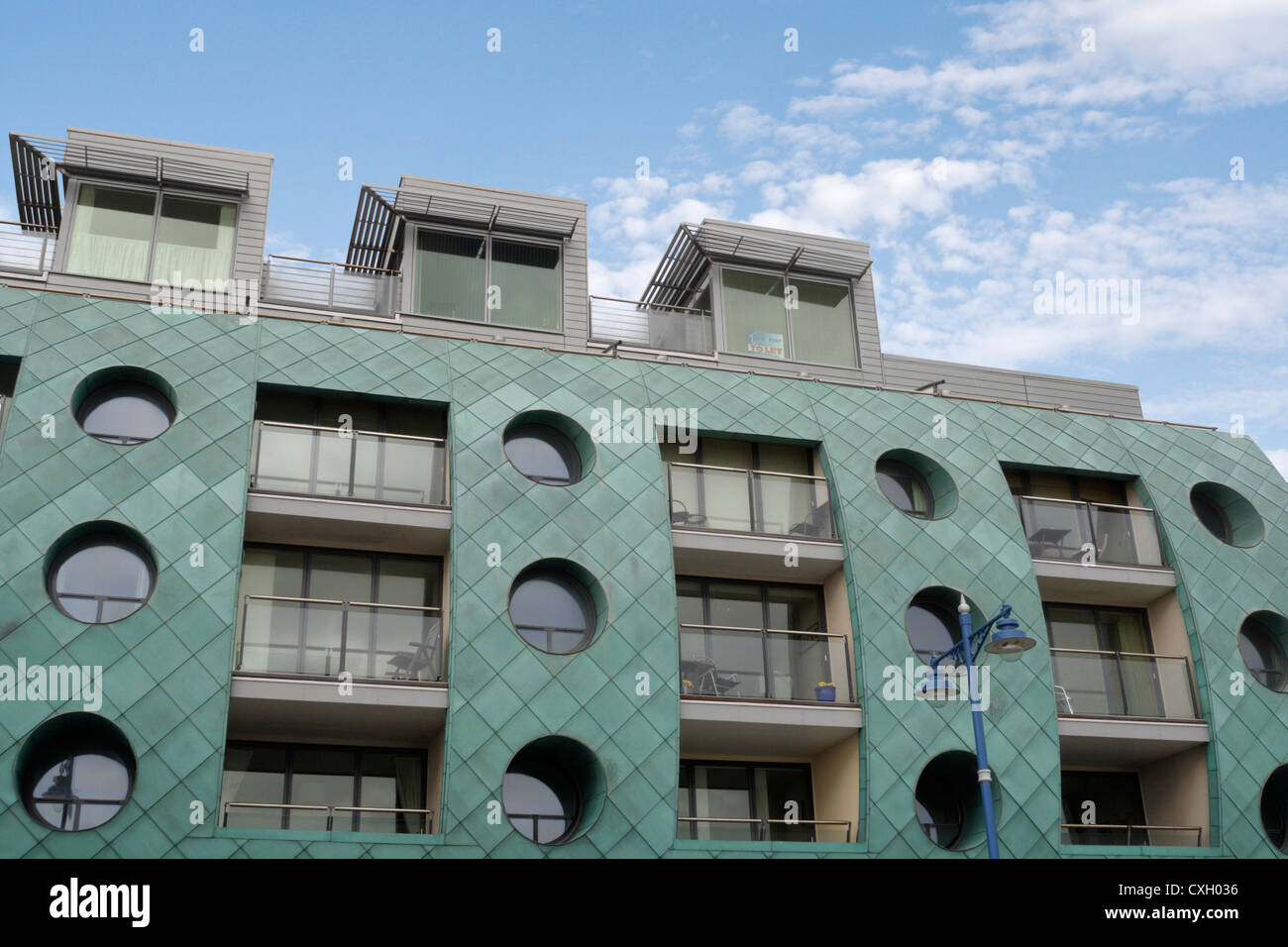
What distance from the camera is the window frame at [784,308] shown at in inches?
1013

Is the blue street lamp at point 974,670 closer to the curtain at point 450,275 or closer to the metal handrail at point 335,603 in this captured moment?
the metal handrail at point 335,603

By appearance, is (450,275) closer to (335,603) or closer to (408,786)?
(335,603)

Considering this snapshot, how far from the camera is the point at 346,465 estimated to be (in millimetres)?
20750

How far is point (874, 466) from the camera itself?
23.2 meters

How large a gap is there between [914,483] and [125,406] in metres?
13.9

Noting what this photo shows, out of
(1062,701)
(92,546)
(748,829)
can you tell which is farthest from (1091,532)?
(92,546)

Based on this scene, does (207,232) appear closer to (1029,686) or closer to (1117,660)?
(1029,686)

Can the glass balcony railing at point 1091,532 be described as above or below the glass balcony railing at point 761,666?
above

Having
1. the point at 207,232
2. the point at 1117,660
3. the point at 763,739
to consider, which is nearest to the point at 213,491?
the point at 207,232

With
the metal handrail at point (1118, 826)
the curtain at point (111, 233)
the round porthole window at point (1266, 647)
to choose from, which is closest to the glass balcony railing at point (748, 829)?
the metal handrail at point (1118, 826)

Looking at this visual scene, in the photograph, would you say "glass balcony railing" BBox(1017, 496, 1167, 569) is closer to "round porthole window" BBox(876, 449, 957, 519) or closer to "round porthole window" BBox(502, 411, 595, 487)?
"round porthole window" BBox(876, 449, 957, 519)

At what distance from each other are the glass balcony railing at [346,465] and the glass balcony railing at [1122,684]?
11255mm

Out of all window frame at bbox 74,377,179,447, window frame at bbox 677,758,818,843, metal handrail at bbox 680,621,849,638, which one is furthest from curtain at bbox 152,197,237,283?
window frame at bbox 677,758,818,843
